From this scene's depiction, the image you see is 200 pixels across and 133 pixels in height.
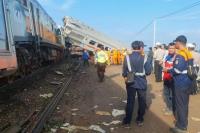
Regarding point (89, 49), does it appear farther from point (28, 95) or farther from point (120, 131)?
point (120, 131)

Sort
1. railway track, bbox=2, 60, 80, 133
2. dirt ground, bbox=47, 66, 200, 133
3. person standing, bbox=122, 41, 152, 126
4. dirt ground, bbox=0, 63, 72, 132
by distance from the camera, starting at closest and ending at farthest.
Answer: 1. railway track, bbox=2, 60, 80, 133
2. dirt ground, bbox=47, 66, 200, 133
3. person standing, bbox=122, 41, 152, 126
4. dirt ground, bbox=0, 63, 72, 132

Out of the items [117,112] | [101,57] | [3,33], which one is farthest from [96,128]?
[101,57]

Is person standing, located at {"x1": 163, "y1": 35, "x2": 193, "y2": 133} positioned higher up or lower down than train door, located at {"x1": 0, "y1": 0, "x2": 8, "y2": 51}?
lower down

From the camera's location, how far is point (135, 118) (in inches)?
404

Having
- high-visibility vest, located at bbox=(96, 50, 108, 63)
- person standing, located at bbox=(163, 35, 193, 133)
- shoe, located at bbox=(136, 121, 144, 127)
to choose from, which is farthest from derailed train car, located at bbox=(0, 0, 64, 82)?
person standing, located at bbox=(163, 35, 193, 133)

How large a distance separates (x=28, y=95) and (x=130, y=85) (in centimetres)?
565

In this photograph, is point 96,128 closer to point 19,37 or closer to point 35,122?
point 35,122

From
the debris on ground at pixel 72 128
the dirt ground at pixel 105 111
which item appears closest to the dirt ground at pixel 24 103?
the dirt ground at pixel 105 111

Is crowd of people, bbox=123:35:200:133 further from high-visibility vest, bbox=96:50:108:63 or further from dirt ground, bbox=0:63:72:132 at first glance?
high-visibility vest, bbox=96:50:108:63

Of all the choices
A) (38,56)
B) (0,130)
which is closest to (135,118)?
(0,130)

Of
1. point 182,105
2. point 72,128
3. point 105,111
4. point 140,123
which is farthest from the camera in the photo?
point 105,111

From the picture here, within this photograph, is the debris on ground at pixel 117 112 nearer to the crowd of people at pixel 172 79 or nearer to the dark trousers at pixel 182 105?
the crowd of people at pixel 172 79

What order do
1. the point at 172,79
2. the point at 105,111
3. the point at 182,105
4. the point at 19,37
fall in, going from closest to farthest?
the point at 182,105 → the point at 172,79 → the point at 105,111 → the point at 19,37

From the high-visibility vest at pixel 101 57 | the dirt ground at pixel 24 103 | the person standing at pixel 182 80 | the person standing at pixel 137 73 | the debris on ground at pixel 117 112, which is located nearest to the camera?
the person standing at pixel 182 80
